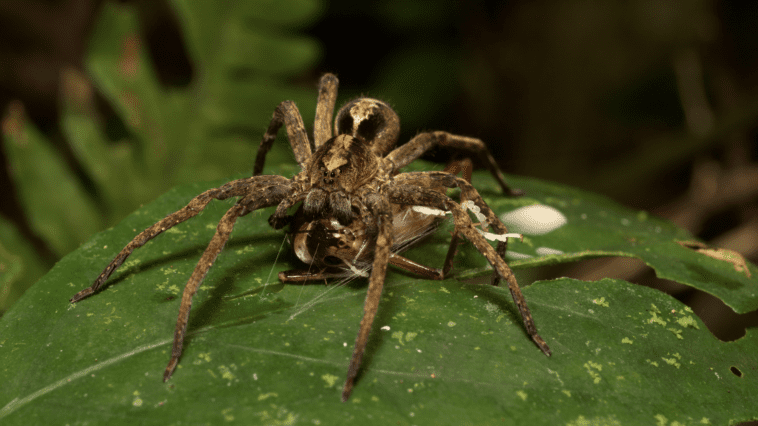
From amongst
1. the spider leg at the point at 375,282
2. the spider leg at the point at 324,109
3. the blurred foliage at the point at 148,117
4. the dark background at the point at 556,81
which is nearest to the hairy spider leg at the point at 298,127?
the spider leg at the point at 324,109

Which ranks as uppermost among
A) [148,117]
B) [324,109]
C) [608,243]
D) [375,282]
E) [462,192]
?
[324,109]

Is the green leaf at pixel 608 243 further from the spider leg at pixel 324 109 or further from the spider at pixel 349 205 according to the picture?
the spider leg at pixel 324 109

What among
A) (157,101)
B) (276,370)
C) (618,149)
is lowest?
(618,149)

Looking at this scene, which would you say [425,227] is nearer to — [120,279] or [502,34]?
[120,279]

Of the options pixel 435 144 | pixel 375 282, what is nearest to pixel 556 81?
pixel 435 144

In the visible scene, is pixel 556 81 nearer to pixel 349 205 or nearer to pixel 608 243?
pixel 608 243

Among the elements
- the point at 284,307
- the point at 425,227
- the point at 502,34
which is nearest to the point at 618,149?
the point at 502,34
